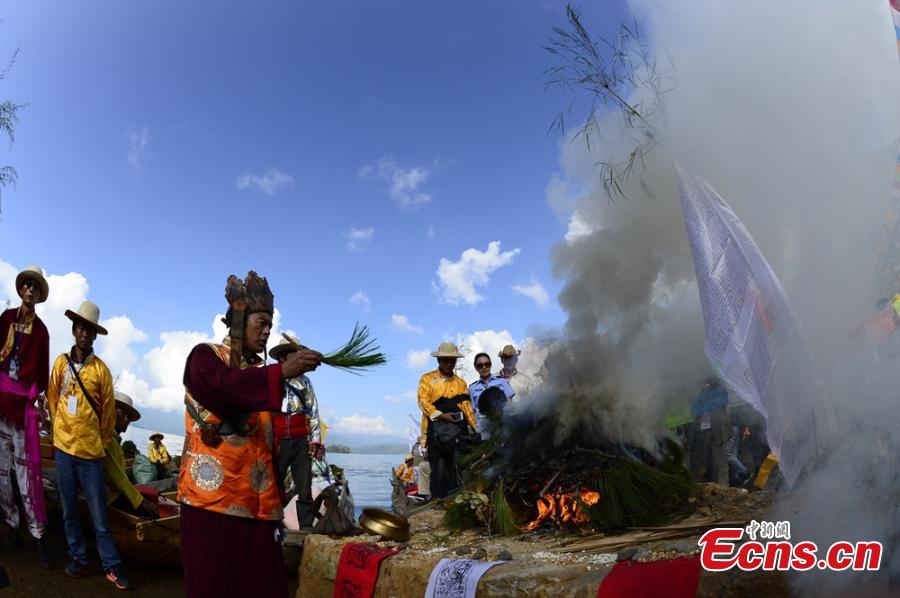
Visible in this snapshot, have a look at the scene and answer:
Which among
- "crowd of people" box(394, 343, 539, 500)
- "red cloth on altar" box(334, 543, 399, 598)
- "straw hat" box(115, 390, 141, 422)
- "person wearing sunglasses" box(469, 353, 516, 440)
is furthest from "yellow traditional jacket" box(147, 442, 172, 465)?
"red cloth on altar" box(334, 543, 399, 598)

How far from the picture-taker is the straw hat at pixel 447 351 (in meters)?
7.76

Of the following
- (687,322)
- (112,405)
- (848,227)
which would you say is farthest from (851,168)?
(112,405)

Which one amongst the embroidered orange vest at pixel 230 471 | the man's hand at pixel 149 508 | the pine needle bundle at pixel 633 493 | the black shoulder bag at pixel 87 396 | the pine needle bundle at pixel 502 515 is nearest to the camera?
the embroidered orange vest at pixel 230 471

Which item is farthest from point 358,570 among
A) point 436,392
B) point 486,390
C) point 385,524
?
point 486,390

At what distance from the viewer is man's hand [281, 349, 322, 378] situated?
2666mm

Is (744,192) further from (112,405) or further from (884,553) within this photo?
(112,405)

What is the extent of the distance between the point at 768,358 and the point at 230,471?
3.21 metres

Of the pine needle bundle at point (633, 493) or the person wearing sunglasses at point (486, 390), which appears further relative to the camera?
the person wearing sunglasses at point (486, 390)

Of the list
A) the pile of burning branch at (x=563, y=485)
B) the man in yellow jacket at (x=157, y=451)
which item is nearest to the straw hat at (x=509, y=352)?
the pile of burning branch at (x=563, y=485)

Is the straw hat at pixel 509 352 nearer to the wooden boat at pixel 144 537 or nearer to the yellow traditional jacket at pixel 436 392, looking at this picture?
the yellow traditional jacket at pixel 436 392

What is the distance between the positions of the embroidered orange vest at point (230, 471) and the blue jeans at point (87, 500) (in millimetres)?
2636

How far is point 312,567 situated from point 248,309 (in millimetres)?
3173

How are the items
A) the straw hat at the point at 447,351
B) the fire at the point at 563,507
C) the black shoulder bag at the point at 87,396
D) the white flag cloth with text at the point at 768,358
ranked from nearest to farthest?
the white flag cloth with text at the point at 768,358
the fire at the point at 563,507
the black shoulder bag at the point at 87,396
the straw hat at the point at 447,351

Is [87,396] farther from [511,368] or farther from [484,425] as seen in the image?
[511,368]
